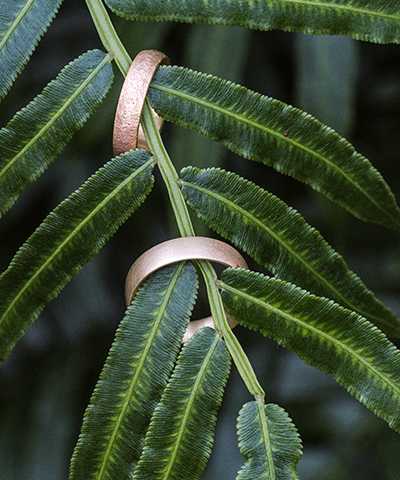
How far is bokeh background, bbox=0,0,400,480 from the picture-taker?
874mm

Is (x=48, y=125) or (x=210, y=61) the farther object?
(x=210, y=61)

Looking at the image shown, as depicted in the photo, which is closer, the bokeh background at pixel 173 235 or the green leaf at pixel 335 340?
the green leaf at pixel 335 340

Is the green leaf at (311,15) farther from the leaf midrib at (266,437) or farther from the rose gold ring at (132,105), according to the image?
the leaf midrib at (266,437)

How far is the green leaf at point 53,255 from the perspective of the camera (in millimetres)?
450

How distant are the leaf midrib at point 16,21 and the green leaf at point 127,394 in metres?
0.18

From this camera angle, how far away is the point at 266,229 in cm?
45

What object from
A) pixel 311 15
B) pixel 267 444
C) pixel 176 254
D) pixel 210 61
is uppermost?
pixel 210 61

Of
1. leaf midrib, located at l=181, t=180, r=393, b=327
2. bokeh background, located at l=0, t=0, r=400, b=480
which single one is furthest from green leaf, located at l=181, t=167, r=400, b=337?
bokeh background, located at l=0, t=0, r=400, b=480

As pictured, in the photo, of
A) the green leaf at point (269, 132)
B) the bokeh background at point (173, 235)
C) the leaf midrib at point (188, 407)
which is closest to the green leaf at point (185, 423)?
the leaf midrib at point (188, 407)

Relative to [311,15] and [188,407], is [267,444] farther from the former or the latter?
[311,15]

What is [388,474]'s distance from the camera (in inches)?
43.3

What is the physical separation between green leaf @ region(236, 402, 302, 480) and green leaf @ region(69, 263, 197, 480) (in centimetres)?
5

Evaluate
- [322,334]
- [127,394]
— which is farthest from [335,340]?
[127,394]

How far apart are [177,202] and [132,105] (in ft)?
0.20
